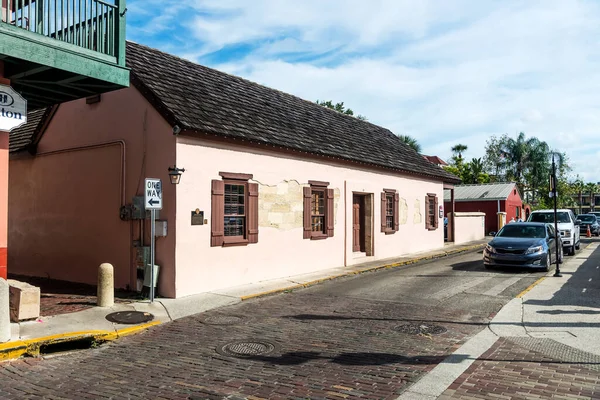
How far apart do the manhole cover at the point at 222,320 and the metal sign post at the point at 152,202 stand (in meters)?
1.93

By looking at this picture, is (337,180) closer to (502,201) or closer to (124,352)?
(124,352)

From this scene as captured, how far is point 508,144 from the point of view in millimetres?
54500

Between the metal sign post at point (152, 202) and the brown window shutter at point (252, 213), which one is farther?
the brown window shutter at point (252, 213)

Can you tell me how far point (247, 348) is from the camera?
6785 millimetres

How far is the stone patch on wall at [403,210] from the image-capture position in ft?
64.2

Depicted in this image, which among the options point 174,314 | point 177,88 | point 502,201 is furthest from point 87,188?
point 502,201

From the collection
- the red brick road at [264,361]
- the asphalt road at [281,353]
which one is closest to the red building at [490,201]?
the asphalt road at [281,353]

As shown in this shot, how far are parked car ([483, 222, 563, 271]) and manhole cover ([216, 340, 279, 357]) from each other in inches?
370

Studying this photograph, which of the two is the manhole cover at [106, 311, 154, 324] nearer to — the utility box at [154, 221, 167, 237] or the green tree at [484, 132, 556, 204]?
the utility box at [154, 221, 167, 237]

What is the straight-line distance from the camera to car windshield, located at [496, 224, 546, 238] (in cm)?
1495

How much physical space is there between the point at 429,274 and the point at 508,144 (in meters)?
46.4

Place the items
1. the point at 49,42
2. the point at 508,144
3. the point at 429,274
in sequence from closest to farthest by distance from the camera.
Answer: the point at 49,42
the point at 429,274
the point at 508,144

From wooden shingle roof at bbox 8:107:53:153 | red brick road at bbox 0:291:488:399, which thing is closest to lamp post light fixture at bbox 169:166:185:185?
red brick road at bbox 0:291:488:399

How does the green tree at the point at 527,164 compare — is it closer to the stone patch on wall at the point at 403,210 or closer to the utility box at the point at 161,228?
the stone patch on wall at the point at 403,210
